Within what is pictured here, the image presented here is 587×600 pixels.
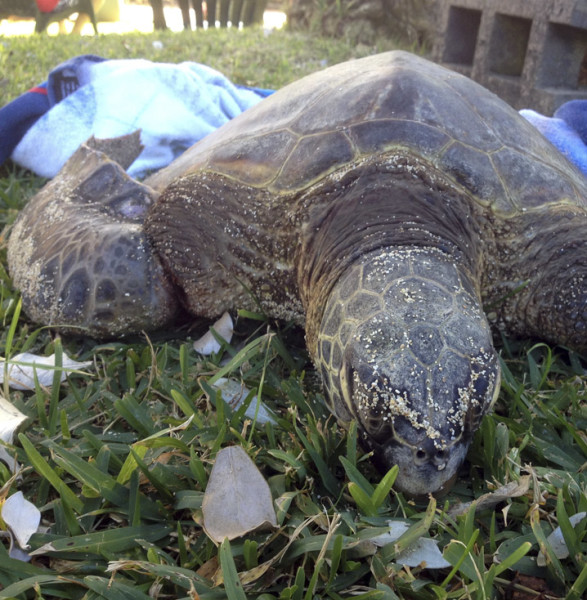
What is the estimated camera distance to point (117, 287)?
1906 millimetres

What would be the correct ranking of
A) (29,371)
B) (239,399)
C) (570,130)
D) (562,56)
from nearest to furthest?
(239,399), (29,371), (570,130), (562,56)

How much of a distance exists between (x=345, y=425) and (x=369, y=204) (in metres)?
0.63

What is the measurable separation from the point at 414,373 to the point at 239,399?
22.0 inches

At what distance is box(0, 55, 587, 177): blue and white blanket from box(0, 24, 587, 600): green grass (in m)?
1.84

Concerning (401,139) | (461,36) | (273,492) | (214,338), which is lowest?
(214,338)

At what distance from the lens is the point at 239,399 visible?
1592mm

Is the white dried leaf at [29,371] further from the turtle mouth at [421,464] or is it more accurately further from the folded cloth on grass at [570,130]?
the folded cloth on grass at [570,130]

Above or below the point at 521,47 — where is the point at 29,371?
below

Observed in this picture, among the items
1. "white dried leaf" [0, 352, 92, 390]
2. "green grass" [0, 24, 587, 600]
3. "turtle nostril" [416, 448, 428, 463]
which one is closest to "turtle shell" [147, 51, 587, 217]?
"green grass" [0, 24, 587, 600]

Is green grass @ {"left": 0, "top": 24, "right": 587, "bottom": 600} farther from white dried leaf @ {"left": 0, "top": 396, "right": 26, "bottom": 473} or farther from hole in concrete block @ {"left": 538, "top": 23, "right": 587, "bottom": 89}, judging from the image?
hole in concrete block @ {"left": 538, "top": 23, "right": 587, "bottom": 89}

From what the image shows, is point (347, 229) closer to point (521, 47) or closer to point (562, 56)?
point (562, 56)

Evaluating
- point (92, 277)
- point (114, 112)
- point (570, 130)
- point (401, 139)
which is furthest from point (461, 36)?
point (92, 277)

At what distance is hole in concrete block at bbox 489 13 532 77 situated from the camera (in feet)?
13.9

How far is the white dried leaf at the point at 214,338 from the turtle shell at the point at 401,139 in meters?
0.44
